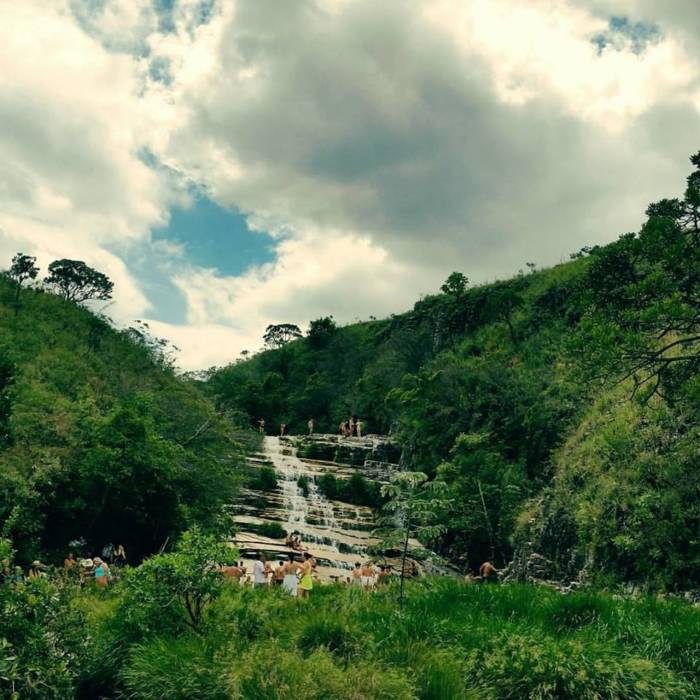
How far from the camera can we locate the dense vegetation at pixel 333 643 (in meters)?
5.21

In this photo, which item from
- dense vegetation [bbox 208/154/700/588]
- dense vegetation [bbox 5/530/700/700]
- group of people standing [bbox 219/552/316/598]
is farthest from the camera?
group of people standing [bbox 219/552/316/598]

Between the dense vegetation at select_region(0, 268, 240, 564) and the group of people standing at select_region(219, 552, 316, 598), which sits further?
the dense vegetation at select_region(0, 268, 240, 564)

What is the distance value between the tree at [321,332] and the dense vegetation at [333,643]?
62.7m

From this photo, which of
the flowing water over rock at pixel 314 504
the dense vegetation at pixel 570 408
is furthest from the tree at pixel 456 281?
the flowing water over rock at pixel 314 504

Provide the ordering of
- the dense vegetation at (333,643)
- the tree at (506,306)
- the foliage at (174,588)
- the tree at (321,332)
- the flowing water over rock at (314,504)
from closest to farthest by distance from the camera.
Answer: the dense vegetation at (333,643) < the foliage at (174,588) < the flowing water over rock at (314,504) < the tree at (506,306) < the tree at (321,332)

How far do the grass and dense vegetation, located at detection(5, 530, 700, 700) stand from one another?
2 centimetres

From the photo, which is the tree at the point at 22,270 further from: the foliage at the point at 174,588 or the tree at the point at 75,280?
the foliage at the point at 174,588

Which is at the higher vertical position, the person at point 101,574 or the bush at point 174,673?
the bush at point 174,673

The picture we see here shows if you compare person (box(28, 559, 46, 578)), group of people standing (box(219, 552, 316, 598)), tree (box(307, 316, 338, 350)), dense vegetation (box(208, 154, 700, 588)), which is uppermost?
tree (box(307, 316, 338, 350))

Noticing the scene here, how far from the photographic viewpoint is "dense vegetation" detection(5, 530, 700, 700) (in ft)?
17.1

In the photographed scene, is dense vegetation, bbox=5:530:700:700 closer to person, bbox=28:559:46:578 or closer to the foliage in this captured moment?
the foliage

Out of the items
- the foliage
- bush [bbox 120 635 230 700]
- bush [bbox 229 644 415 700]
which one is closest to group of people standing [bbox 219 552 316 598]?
the foliage

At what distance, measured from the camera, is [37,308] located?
40.3 m

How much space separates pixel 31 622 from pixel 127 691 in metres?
1.42
